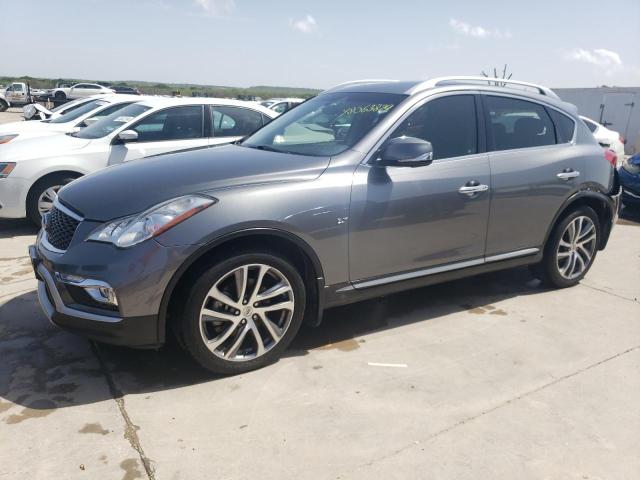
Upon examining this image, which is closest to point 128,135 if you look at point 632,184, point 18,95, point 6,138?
point 6,138

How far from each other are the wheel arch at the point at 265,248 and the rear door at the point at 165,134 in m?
3.71

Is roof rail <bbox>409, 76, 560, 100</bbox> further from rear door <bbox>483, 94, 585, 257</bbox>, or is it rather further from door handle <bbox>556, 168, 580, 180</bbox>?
door handle <bbox>556, 168, 580, 180</bbox>

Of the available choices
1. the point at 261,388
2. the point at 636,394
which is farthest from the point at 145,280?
the point at 636,394

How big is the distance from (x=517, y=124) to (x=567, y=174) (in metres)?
0.59

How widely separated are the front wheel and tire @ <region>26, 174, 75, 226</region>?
5.19 meters

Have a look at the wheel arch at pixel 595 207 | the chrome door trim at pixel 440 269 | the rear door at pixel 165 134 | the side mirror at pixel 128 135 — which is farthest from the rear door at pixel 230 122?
the wheel arch at pixel 595 207

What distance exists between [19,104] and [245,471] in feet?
142

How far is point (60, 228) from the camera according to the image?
3.23m

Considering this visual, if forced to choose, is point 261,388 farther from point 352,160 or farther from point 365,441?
point 352,160

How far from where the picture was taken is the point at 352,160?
3.51 meters

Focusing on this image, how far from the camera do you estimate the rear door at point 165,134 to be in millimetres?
6598

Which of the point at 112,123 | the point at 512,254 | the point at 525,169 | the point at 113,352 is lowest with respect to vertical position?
the point at 113,352

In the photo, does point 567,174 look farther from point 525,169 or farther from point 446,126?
point 446,126

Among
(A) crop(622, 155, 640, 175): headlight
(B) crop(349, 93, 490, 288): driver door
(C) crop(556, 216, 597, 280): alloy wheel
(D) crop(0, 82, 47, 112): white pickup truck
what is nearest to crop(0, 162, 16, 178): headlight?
(B) crop(349, 93, 490, 288): driver door
